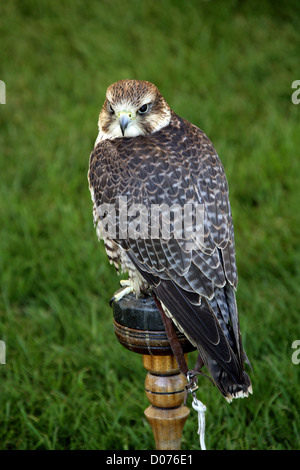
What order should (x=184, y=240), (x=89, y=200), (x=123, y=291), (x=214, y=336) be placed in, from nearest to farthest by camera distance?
(x=214, y=336) < (x=184, y=240) < (x=123, y=291) < (x=89, y=200)

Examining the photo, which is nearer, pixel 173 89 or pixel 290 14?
pixel 173 89

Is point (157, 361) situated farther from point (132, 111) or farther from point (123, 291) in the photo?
point (132, 111)

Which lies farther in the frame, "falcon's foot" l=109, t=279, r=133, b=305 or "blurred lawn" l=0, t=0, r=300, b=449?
"blurred lawn" l=0, t=0, r=300, b=449

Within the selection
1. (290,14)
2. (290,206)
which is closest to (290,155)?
(290,206)

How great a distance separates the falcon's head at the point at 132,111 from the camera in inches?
99.8

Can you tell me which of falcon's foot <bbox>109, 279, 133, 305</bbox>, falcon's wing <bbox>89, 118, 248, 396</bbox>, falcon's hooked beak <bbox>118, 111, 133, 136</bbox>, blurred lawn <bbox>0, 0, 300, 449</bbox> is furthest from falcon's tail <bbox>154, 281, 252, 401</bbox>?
blurred lawn <bbox>0, 0, 300, 449</bbox>

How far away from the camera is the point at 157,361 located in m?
2.39

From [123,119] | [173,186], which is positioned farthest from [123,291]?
[123,119]

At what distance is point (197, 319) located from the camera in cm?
225

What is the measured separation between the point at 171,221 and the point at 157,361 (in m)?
0.54

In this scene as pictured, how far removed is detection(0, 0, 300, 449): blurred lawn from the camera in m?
3.14

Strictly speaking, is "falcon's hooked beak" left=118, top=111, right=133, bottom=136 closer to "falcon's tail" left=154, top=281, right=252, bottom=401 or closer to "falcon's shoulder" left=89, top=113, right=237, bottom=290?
"falcon's shoulder" left=89, top=113, right=237, bottom=290

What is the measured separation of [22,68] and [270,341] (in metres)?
4.08
